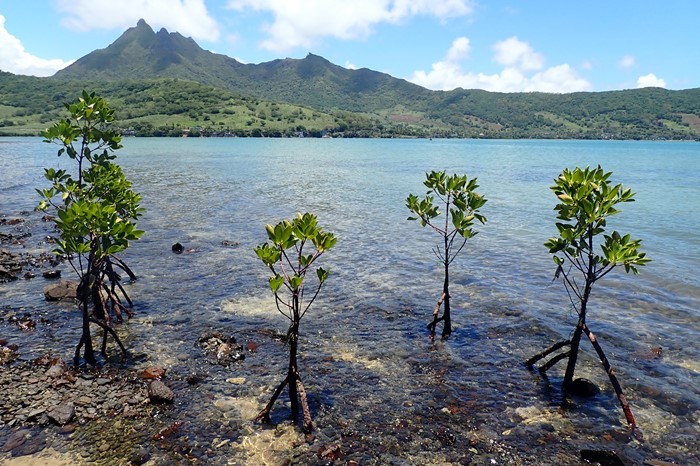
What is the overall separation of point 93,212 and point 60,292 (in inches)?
404

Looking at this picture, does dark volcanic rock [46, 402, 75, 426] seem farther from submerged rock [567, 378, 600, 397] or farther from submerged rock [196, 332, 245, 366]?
submerged rock [567, 378, 600, 397]

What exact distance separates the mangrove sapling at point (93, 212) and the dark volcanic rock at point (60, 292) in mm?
1398

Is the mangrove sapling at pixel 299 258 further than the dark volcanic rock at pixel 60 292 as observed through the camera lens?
No

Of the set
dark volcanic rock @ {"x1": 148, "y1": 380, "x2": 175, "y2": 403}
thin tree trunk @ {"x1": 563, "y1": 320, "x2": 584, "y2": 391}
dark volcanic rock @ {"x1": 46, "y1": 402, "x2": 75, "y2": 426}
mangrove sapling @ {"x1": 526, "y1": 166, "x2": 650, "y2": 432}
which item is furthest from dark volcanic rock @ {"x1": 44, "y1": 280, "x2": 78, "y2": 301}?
thin tree trunk @ {"x1": 563, "y1": 320, "x2": 584, "y2": 391}

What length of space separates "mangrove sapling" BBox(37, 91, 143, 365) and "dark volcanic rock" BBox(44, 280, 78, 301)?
140 cm

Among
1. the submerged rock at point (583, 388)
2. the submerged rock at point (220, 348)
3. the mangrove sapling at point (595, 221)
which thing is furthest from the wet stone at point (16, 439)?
the submerged rock at point (583, 388)

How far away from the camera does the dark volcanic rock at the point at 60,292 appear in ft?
67.7

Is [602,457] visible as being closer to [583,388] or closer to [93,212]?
[583,388]

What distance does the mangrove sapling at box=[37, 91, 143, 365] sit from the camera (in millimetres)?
13367

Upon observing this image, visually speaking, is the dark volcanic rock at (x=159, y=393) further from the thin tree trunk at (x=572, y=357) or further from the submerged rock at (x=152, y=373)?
the thin tree trunk at (x=572, y=357)

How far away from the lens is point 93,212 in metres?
13.2

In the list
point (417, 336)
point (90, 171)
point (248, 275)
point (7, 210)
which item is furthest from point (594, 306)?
point (7, 210)

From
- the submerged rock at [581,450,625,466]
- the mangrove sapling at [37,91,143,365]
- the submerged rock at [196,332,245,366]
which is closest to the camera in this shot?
the submerged rock at [581,450,625,466]

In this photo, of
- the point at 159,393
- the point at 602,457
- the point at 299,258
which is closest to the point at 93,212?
the point at 159,393
